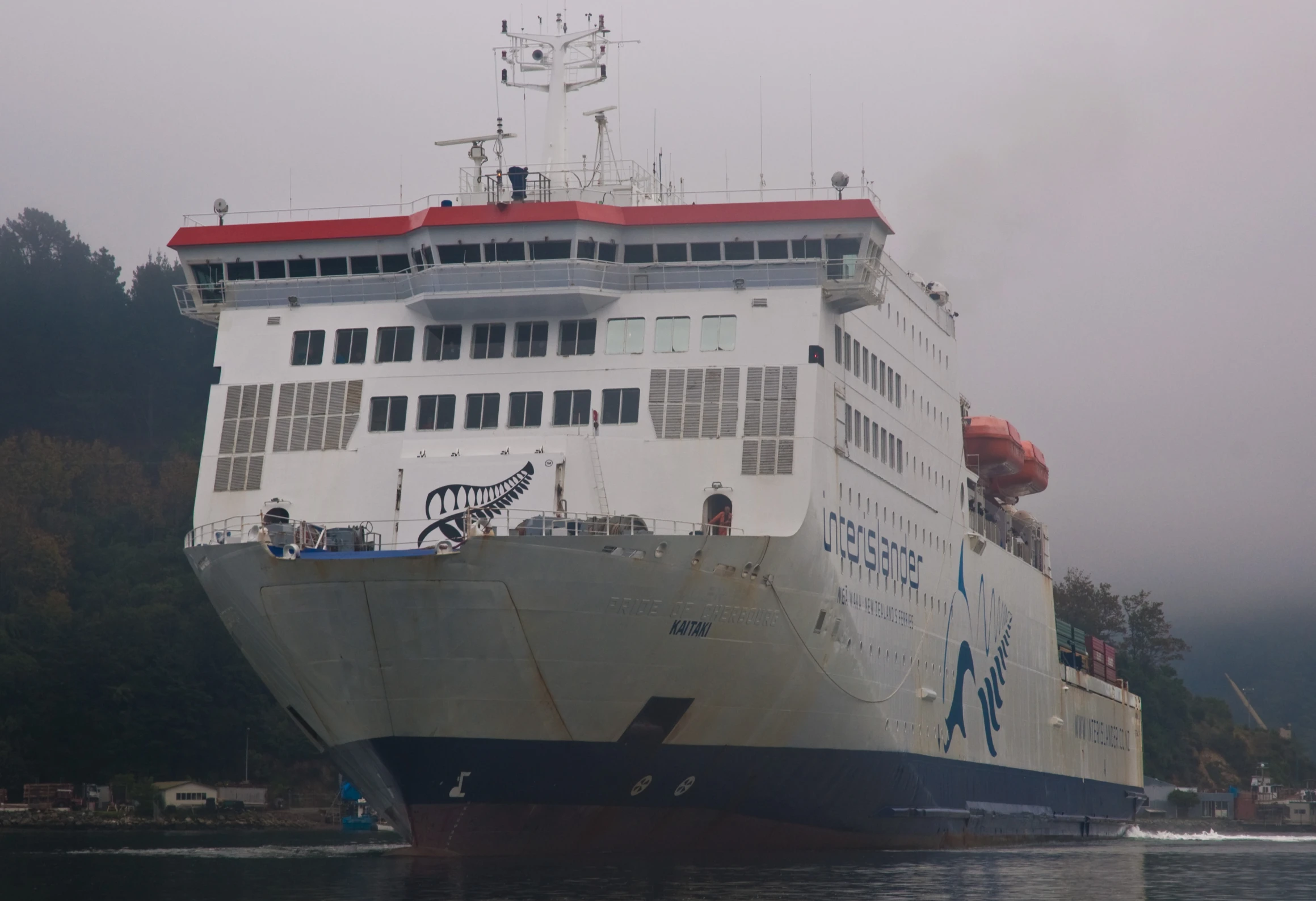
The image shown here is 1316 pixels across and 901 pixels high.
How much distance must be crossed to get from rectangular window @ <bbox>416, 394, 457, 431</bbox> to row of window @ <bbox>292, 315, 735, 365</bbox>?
88 centimetres

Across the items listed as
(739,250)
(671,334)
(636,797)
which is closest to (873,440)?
(739,250)

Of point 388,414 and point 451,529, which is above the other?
point 388,414

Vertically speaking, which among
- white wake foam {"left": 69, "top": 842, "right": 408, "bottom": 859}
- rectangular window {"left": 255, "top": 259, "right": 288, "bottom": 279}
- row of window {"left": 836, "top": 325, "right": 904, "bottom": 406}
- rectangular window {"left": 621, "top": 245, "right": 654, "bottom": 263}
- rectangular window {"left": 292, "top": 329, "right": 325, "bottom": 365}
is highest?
rectangular window {"left": 621, "top": 245, "right": 654, "bottom": 263}

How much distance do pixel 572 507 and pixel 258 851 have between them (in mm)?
16558

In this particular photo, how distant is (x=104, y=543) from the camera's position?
90.4 metres

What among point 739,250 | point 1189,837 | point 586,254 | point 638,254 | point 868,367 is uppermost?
point 739,250

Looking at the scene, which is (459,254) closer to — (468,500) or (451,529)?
(468,500)

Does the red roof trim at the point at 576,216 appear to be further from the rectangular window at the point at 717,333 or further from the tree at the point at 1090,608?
the tree at the point at 1090,608

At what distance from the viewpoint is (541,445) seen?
29.6m

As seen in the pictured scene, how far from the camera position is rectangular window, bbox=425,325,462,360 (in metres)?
31.2

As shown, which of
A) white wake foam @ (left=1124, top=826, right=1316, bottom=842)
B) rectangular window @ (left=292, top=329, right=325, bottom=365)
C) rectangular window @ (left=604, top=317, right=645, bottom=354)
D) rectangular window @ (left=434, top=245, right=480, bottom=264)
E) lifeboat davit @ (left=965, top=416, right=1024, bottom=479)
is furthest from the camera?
white wake foam @ (left=1124, top=826, right=1316, bottom=842)

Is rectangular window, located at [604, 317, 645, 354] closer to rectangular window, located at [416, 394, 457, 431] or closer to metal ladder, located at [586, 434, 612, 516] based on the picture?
metal ladder, located at [586, 434, 612, 516]

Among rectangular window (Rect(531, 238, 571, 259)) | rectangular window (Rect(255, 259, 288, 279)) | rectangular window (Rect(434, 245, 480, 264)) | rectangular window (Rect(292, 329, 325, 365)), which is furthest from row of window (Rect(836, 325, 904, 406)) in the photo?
rectangular window (Rect(255, 259, 288, 279))

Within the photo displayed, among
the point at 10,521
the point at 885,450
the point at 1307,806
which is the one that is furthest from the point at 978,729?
the point at 1307,806
